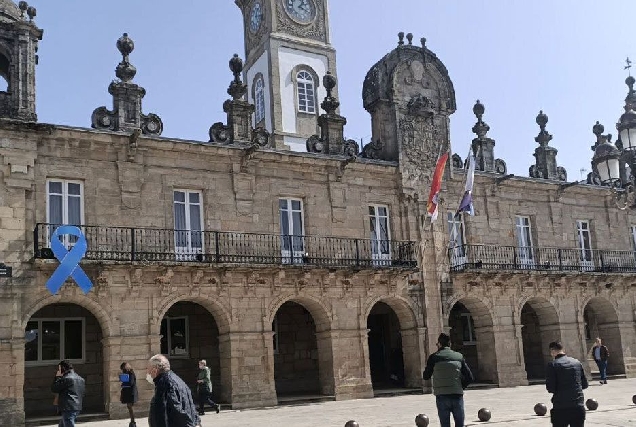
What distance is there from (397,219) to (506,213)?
4.46 metres

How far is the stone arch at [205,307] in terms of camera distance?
17.6 meters

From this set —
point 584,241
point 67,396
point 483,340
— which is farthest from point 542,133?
point 67,396

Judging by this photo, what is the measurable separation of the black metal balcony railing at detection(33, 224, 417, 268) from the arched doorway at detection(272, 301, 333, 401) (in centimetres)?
210

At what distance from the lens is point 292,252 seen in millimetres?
20094

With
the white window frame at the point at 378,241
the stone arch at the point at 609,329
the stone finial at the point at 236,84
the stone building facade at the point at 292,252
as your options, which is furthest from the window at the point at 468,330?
the stone finial at the point at 236,84

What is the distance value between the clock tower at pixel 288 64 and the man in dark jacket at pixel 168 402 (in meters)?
21.0

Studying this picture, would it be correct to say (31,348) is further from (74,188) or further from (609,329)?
(609,329)

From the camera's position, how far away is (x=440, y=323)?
21.7 m

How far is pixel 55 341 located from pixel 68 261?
11.2 ft

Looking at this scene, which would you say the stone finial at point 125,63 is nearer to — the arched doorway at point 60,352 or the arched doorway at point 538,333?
the arched doorway at point 60,352

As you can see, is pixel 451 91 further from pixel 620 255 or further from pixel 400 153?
pixel 620 255

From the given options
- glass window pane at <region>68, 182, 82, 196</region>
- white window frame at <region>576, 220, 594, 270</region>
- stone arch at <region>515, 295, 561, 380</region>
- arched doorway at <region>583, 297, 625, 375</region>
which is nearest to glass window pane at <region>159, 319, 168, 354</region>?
glass window pane at <region>68, 182, 82, 196</region>

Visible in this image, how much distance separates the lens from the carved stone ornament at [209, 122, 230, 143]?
773 inches

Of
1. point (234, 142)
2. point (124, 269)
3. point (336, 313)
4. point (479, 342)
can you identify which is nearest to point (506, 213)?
point (479, 342)
